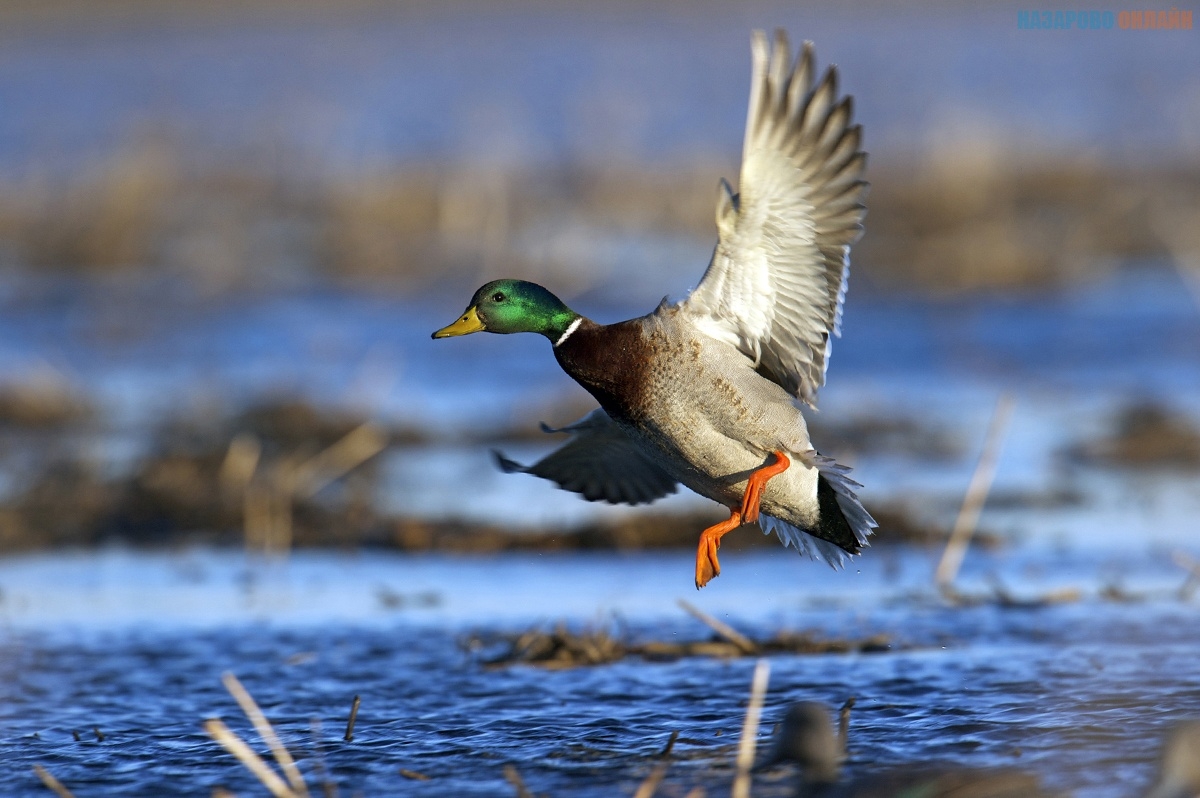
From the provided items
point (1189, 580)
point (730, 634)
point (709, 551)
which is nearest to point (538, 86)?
point (1189, 580)

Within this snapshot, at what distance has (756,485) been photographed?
5.30m

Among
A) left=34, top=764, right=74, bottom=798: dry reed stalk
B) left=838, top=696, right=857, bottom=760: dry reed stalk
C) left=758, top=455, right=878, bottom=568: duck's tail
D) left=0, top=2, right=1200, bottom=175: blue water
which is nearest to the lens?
left=34, top=764, right=74, bottom=798: dry reed stalk

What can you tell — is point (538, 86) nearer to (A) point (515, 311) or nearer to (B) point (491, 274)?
(B) point (491, 274)

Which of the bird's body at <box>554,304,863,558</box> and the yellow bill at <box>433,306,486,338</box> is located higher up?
the yellow bill at <box>433,306,486,338</box>

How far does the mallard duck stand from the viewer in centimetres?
509

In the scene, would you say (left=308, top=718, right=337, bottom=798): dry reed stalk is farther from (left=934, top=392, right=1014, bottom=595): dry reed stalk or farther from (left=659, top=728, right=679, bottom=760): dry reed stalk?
(left=934, top=392, right=1014, bottom=595): dry reed stalk

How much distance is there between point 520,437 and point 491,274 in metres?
3.96

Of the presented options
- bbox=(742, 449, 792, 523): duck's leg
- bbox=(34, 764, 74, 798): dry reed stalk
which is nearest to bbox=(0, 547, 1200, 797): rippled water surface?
bbox=(34, 764, 74, 798): dry reed stalk

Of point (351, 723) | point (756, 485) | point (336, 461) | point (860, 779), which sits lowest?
point (860, 779)

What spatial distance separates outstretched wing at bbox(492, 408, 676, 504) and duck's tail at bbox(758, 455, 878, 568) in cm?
43

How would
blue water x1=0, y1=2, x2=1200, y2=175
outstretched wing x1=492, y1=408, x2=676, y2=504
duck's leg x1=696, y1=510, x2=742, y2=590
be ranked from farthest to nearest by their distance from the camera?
blue water x1=0, y1=2, x2=1200, y2=175 → outstretched wing x1=492, y1=408, x2=676, y2=504 → duck's leg x1=696, y1=510, x2=742, y2=590

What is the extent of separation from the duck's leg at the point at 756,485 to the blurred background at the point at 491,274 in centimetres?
219

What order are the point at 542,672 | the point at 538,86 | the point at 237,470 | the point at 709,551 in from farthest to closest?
the point at 538,86, the point at 237,470, the point at 542,672, the point at 709,551

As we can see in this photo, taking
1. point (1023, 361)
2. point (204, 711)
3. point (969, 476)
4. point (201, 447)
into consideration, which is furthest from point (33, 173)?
point (204, 711)
